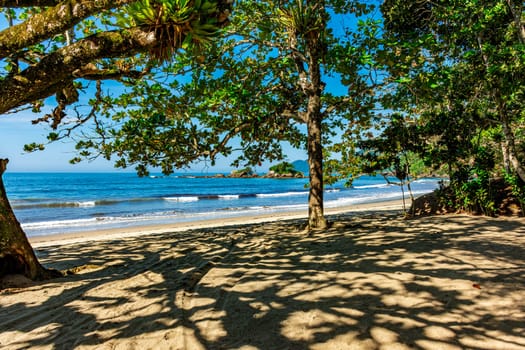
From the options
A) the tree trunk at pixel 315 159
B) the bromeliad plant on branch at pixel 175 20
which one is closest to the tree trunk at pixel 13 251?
the bromeliad plant on branch at pixel 175 20

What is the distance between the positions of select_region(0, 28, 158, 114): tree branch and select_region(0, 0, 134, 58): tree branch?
22cm

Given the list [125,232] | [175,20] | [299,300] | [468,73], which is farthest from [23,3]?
[125,232]

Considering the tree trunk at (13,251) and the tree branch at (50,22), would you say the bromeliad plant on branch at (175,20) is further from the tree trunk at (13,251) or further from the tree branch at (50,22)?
the tree trunk at (13,251)

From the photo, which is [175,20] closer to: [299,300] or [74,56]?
[74,56]

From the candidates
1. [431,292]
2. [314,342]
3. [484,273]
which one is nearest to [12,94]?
[314,342]

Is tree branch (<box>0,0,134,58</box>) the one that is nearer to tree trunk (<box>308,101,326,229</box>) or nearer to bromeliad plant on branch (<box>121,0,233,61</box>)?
bromeliad plant on branch (<box>121,0,233,61</box>)

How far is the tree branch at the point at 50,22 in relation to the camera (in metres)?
2.89

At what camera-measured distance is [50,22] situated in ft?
9.68

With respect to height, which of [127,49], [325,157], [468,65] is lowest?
[325,157]

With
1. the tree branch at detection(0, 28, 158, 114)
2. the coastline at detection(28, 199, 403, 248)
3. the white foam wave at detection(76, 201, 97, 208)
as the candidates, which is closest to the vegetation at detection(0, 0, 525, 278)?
the tree branch at detection(0, 28, 158, 114)

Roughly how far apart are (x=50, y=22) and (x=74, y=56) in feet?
1.20

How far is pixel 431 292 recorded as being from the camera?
3.41 meters

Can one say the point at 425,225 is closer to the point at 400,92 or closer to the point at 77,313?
the point at 400,92

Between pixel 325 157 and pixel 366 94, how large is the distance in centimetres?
245
